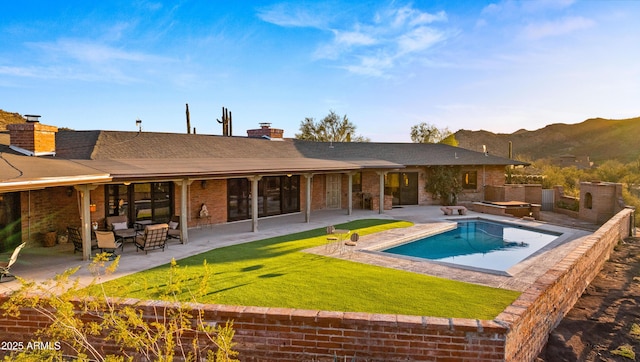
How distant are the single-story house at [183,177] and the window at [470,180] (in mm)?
66

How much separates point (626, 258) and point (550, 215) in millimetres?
8527

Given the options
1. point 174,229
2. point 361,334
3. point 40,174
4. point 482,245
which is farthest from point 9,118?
point 361,334

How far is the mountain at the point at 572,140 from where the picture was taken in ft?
217

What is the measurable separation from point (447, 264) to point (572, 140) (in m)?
82.6

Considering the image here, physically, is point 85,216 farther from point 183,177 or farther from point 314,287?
point 314,287

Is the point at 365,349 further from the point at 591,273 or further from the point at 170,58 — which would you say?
the point at 170,58

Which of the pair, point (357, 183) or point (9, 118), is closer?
point (357, 183)

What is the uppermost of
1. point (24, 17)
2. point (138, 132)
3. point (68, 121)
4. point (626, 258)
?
point (24, 17)

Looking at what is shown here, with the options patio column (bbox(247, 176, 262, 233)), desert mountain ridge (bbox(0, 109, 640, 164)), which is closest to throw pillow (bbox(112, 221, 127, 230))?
patio column (bbox(247, 176, 262, 233))

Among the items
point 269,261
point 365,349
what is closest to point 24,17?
point 269,261

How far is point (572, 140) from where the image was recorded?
7794 cm

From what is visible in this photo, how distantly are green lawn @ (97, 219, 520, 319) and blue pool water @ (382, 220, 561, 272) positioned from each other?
9.94 feet

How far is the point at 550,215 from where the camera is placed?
2184 cm

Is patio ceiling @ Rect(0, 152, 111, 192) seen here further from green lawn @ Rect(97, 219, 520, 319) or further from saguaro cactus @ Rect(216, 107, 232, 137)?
saguaro cactus @ Rect(216, 107, 232, 137)
